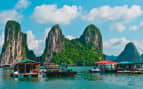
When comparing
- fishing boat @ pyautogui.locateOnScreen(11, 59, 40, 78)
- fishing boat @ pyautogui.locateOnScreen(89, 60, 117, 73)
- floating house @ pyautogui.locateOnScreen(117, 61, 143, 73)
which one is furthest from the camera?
fishing boat @ pyautogui.locateOnScreen(89, 60, 117, 73)

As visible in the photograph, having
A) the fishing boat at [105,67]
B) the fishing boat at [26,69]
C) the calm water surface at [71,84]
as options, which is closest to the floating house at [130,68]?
the fishing boat at [105,67]

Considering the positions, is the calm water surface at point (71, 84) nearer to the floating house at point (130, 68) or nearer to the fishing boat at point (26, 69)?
the fishing boat at point (26, 69)

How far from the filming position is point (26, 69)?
67.5 meters

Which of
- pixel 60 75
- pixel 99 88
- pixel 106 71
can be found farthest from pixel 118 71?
pixel 99 88

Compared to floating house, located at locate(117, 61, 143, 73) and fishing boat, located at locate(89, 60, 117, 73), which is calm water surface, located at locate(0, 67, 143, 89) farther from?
fishing boat, located at locate(89, 60, 117, 73)

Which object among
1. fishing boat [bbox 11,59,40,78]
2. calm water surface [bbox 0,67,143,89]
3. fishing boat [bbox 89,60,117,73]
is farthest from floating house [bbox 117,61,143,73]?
fishing boat [bbox 11,59,40,78]

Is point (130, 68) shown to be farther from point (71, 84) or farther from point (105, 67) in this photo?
point (71, 84)

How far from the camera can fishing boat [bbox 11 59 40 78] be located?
63.4 metres

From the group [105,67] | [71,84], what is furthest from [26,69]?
[105,67]

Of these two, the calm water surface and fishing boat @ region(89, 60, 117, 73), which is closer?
the calm water surface

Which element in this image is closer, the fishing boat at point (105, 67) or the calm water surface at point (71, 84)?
the calm water surface at point (71, 84)

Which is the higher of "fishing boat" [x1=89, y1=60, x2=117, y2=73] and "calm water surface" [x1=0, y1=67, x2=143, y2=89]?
"fishing boat" [x1=89, y1=60, x2=117, y2=73]

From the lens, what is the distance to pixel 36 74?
6481 cm

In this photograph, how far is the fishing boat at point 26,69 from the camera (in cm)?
6338
